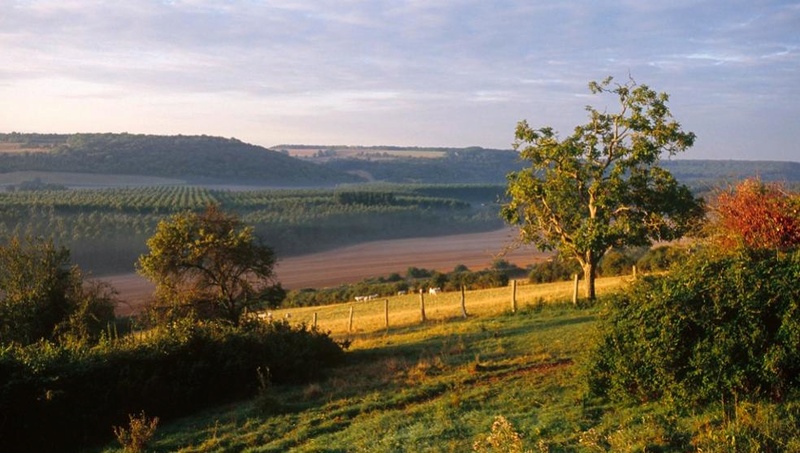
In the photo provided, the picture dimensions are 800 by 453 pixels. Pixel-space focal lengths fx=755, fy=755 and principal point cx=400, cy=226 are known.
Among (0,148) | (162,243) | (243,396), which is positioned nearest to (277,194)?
(0,148)

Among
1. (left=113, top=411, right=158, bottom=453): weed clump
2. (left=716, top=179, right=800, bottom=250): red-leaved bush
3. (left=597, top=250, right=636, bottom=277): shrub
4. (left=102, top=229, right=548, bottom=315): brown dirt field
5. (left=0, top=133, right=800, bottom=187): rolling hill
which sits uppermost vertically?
(left=0, top=133, right=800, bottom=187): rolling hill

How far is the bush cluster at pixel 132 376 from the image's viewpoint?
45.0 feet

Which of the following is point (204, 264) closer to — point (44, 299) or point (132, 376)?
point (44, 299)

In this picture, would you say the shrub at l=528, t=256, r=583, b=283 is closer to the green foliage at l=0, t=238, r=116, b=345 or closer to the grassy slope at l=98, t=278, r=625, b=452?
the grassy slope at l=98, t=278, r=625, b=452

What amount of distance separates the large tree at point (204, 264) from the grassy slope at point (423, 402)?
220 inches

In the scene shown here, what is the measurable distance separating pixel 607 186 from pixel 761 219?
375 inches

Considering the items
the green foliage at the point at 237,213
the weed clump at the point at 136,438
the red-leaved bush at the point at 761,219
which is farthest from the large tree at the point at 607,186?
the green foliage at the point at 237,213

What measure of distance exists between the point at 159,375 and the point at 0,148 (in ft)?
485

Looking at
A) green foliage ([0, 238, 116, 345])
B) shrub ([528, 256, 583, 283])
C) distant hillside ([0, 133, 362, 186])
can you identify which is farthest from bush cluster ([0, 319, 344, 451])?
distant hillside ([0, 133, 362, 186])

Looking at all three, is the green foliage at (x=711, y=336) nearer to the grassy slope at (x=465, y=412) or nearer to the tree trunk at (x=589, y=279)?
the grassy slope at (x=465, y=412)

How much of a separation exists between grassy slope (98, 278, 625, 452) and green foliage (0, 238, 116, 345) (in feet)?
29.4

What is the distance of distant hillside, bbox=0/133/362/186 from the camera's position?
131 metres

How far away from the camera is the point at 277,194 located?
11375 cm

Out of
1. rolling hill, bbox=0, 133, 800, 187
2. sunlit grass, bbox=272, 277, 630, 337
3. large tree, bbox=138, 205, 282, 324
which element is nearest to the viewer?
large tree, bbox=138, 205, 282, 324
